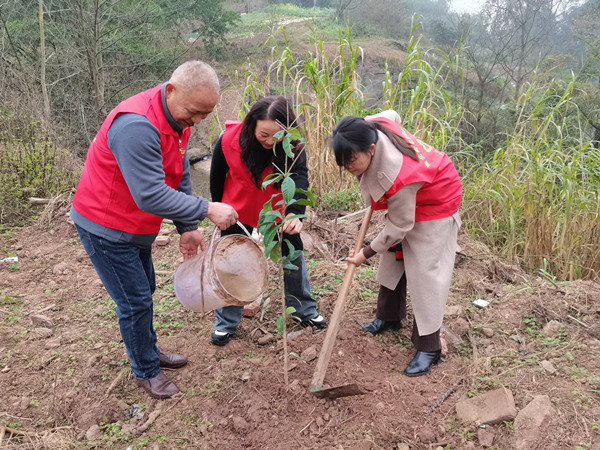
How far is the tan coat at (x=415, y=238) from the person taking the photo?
6.49 feet

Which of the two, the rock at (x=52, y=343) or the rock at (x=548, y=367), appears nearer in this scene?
the rock at (x=548, y=367)

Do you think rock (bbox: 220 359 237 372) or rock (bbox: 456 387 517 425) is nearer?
rock (bbox: 456 387 517 425)

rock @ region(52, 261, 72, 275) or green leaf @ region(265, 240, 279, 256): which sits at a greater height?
green leaf @ region(265, 240, 279, 256)

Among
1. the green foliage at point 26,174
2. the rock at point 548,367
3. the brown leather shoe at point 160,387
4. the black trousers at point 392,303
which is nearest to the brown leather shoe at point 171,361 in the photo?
the brown leather shoe at point 160,387

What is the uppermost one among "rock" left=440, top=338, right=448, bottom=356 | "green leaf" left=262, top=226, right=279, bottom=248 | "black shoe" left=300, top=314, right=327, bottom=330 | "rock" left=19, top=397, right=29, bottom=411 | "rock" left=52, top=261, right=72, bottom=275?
"green leaf" left=262, top=226, right=279, bottom=248

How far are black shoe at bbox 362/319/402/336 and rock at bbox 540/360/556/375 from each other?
31.4 inches

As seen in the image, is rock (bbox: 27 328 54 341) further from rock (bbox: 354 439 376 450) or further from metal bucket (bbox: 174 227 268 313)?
rock (bbox: 354 439 376 450)

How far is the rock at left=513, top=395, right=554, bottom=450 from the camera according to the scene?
184cm

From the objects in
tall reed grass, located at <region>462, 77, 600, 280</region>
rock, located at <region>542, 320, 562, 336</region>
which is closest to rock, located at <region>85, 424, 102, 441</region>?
rock, located at <region>542, 320, 562, 336</region>

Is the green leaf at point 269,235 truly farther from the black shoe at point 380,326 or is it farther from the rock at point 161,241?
the rock at point 161,241

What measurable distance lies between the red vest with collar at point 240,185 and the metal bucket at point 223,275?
289mm

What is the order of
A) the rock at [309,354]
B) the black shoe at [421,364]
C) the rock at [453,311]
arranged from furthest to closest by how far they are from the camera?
the rock at [453,311] → the rock at [309,354] → the black shoe at [421,364]

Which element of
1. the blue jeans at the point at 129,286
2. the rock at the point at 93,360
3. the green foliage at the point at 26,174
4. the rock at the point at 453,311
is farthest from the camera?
the green foliage at the point at 26,174

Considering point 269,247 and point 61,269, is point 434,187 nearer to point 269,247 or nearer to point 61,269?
point 269,247
